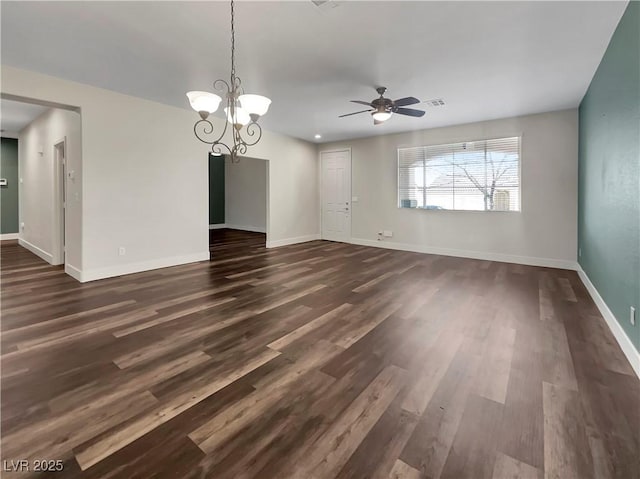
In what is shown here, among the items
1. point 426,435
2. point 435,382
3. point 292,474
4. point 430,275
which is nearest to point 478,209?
point 430,275

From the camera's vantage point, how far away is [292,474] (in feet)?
4.43

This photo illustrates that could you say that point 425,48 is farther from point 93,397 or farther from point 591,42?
point 93,397

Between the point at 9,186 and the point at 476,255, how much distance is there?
11.5 metres

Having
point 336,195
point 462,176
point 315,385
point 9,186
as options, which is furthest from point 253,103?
point 9,186

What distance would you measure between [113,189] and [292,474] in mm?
4865

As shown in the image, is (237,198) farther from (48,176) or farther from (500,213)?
(500,213)

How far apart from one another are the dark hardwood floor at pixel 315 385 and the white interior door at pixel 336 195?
14.9 ft

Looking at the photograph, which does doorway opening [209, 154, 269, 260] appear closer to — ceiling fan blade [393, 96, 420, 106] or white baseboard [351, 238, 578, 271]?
white baseboard [351, 238, 578, 271]

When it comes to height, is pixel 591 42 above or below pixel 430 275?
above

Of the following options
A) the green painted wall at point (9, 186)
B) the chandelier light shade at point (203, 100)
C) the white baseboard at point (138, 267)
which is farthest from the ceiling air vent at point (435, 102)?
the green painted wall at point (9, 186)

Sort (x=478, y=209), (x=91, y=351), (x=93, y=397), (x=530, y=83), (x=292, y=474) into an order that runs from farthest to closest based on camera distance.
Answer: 1. (x=478, y=209)
2. (x=530, y=83)
3. (x=91, y=351)
4. (x=93, y=397)
5. (x=292, y=474)

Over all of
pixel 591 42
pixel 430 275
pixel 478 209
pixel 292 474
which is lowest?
pixel 292 474

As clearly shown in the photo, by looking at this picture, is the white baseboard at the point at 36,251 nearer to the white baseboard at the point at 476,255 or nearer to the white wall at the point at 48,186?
the white wall at the point at 48,186

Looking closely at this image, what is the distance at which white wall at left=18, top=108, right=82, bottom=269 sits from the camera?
15.4ft
